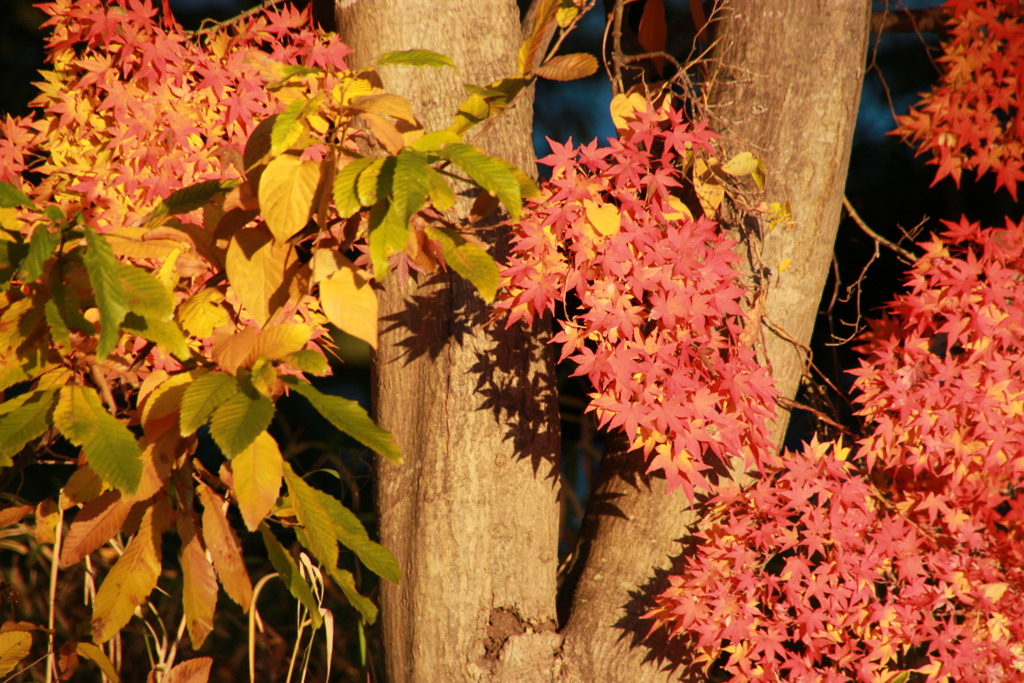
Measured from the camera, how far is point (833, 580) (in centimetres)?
150

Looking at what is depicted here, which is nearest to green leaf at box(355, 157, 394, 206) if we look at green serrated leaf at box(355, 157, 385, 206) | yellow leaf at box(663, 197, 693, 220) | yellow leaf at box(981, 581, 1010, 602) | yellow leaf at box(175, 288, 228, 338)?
green serrated leaf at box(355, 157, 385, 206)

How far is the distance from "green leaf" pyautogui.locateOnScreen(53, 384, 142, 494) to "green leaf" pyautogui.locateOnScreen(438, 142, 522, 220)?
52 centimetres

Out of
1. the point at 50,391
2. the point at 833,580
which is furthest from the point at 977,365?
the point at 50,391

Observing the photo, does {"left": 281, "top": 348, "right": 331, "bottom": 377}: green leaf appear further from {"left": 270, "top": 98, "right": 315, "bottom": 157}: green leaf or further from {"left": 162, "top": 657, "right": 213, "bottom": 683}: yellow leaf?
{"left": 162, "top": 657, "right": 213, "bottom": 683}: yellow leaf

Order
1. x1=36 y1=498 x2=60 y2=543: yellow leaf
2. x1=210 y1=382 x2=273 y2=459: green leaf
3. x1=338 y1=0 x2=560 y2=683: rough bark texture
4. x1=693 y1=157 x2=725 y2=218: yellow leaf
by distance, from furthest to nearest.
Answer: x1=338 y1=0 x2=560 y2=683: rough bark texture
x1=693 y1=157 x2=725 y2=218: yellow leaf
x1=36 y1=498 x2=60 y2=543: yellow leaf
x1=210 y1=382 x2=273 y2=459: green leaf

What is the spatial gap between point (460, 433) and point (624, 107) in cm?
72

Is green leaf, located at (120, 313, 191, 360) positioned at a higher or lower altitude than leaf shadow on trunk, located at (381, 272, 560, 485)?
higher

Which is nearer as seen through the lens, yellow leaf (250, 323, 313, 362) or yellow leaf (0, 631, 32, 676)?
yellow leaf (250, 323, 313, 362)

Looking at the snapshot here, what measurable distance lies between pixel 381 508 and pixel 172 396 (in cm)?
80

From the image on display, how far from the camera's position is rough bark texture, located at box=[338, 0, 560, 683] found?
62.4 inches

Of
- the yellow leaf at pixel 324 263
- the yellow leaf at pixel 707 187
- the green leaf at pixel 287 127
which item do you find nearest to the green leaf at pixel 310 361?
the yellow leaf at pixel 324 263

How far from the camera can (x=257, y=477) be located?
2.90 ft

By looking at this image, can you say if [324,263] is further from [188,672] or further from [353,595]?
[188,672]

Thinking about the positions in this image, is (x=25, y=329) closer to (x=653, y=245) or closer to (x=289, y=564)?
(x=289, y=564)
